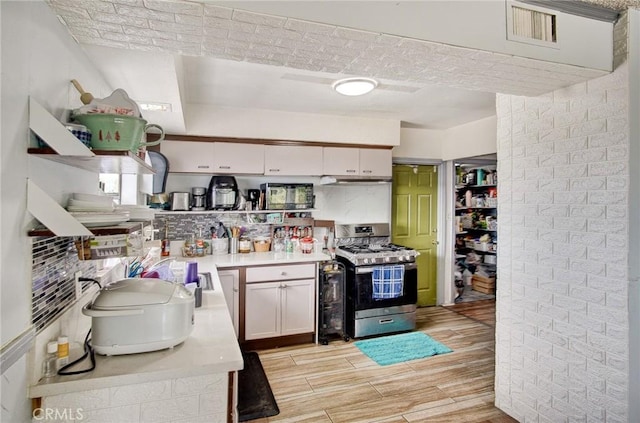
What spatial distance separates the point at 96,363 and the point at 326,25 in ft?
4.94

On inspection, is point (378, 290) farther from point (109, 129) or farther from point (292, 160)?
point (109, 129)

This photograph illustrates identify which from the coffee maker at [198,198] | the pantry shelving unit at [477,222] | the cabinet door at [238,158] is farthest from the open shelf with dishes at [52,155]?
the pantry shelving unit at [477,222]

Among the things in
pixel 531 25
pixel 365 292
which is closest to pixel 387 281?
pixel 365 292

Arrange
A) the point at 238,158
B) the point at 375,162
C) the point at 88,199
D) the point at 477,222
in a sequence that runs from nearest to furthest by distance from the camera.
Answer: the point at 88,199 → the point at 238,158 → the point at 375,162 → the point at 477,222

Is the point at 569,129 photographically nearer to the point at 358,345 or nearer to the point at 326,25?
the point at 326,25

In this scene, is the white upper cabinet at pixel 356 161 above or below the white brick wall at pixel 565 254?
above

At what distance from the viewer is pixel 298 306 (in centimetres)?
346

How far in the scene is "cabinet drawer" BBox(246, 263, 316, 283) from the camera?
3307 mm

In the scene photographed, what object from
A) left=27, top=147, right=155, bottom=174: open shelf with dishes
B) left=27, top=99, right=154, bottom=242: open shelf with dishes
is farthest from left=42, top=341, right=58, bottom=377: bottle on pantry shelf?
left=27, top=147, right=155, bottom=174: open shelf with dishes

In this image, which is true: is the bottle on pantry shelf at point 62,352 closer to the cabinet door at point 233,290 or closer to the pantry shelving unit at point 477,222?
the cabinet door at point 233,290

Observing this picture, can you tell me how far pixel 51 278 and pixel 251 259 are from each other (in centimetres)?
219

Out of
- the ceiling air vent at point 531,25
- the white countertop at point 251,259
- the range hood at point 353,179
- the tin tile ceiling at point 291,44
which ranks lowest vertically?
the white countertop at point 251,259

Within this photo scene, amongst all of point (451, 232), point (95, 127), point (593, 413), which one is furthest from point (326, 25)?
point (451, 232)

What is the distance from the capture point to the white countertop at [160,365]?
1.17 meters
